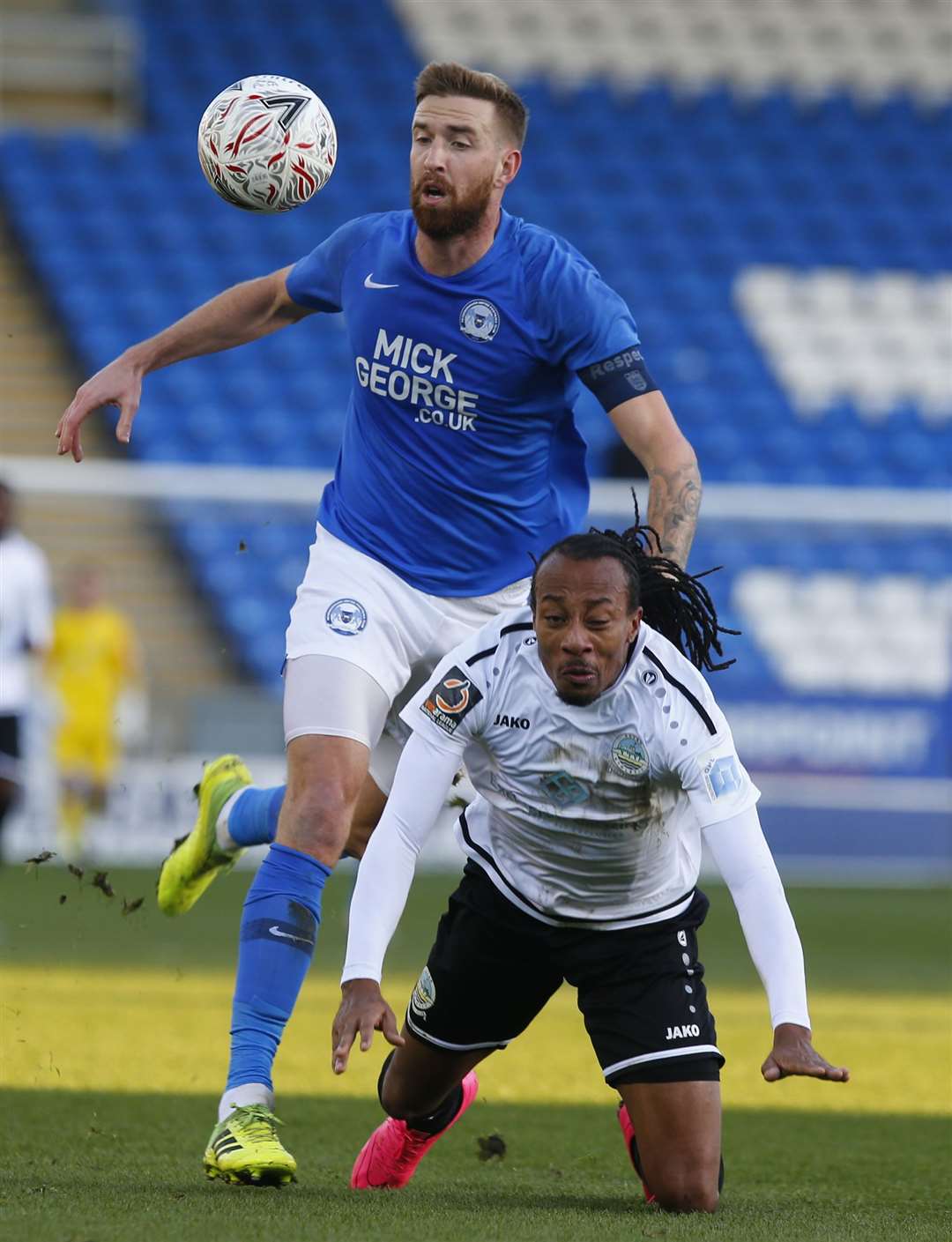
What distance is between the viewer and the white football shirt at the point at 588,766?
3959 millimetres

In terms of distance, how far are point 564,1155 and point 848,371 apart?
1360cm

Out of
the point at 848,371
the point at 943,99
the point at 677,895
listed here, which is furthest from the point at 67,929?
the point at 943,99

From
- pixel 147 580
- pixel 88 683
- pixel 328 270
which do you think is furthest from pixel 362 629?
pixel 147 580

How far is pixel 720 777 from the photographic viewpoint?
3895 millimetres

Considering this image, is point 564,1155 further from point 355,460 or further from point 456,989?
point 355,460

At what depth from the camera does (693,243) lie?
1831 centimetres

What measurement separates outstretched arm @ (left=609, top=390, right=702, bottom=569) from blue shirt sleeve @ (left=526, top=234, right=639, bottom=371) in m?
0.15

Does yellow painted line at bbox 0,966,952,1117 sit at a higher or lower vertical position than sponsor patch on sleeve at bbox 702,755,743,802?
lower

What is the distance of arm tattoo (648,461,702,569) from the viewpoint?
4.59 meters

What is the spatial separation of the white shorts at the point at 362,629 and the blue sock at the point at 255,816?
1.20ft

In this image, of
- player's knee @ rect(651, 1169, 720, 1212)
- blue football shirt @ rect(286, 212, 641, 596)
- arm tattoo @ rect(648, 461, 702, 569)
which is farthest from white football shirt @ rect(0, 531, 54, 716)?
player's knee @ rect(651, 1169, 720, 1212)

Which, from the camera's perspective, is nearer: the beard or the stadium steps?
the beard

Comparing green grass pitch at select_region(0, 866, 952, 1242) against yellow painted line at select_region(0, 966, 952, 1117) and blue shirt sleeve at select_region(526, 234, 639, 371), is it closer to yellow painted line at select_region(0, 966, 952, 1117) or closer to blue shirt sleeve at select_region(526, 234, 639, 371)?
yellow painted line at select_region(0, 966, 952, 1117)

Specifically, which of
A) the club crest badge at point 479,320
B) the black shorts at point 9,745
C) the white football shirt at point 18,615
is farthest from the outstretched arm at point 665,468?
the black shorts at point 9,745
